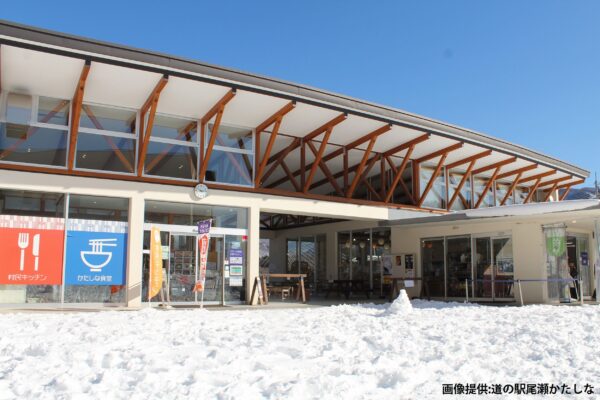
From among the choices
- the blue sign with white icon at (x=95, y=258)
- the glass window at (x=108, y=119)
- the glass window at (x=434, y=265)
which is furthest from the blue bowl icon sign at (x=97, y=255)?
the glass window at (x=434, y=265)

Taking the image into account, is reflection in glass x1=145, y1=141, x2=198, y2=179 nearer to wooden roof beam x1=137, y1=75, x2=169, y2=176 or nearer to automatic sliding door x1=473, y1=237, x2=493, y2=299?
wooden roof beam x1=137, y1=75, x2=169, y2=176

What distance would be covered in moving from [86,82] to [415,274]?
36.6 ft

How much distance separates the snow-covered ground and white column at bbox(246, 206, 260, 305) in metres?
4.80

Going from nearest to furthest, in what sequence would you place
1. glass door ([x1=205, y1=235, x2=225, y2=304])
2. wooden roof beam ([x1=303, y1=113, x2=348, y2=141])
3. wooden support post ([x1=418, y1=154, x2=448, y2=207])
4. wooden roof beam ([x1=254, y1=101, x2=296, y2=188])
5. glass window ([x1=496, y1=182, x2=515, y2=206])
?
wooden roof beam ([x1=254, y1=101, x2=296, y2=188]) → glass door ([x1=205, y1=235, x2=225, y2=304]) → wooden roof beam ([x1=303, y1=113, x2=348, y2=141]) → wooden support post ([x1=418, y1=154, x2=448, y2=207]) → glass window ([x1=496, y1=182, x2=515, y2=206])

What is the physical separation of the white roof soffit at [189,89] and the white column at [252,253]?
2.49 m

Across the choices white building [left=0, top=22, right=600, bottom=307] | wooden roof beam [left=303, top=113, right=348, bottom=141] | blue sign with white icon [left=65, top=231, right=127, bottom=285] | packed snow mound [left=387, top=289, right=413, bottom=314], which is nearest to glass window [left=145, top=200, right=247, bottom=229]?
white building [left=0, top=22, right=600, bottom=307]

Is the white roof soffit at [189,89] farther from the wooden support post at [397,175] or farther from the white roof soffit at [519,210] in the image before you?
the white roof soffit at [519,210]

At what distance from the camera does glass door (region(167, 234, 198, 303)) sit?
13.2m

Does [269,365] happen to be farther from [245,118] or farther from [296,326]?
[245,118]

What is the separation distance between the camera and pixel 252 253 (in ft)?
46.2

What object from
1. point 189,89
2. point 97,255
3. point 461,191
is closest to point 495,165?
point 461,191

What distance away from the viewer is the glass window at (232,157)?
14156 mm

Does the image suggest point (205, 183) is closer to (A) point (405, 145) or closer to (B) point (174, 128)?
(B) point (174, 128)

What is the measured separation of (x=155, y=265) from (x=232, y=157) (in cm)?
362
